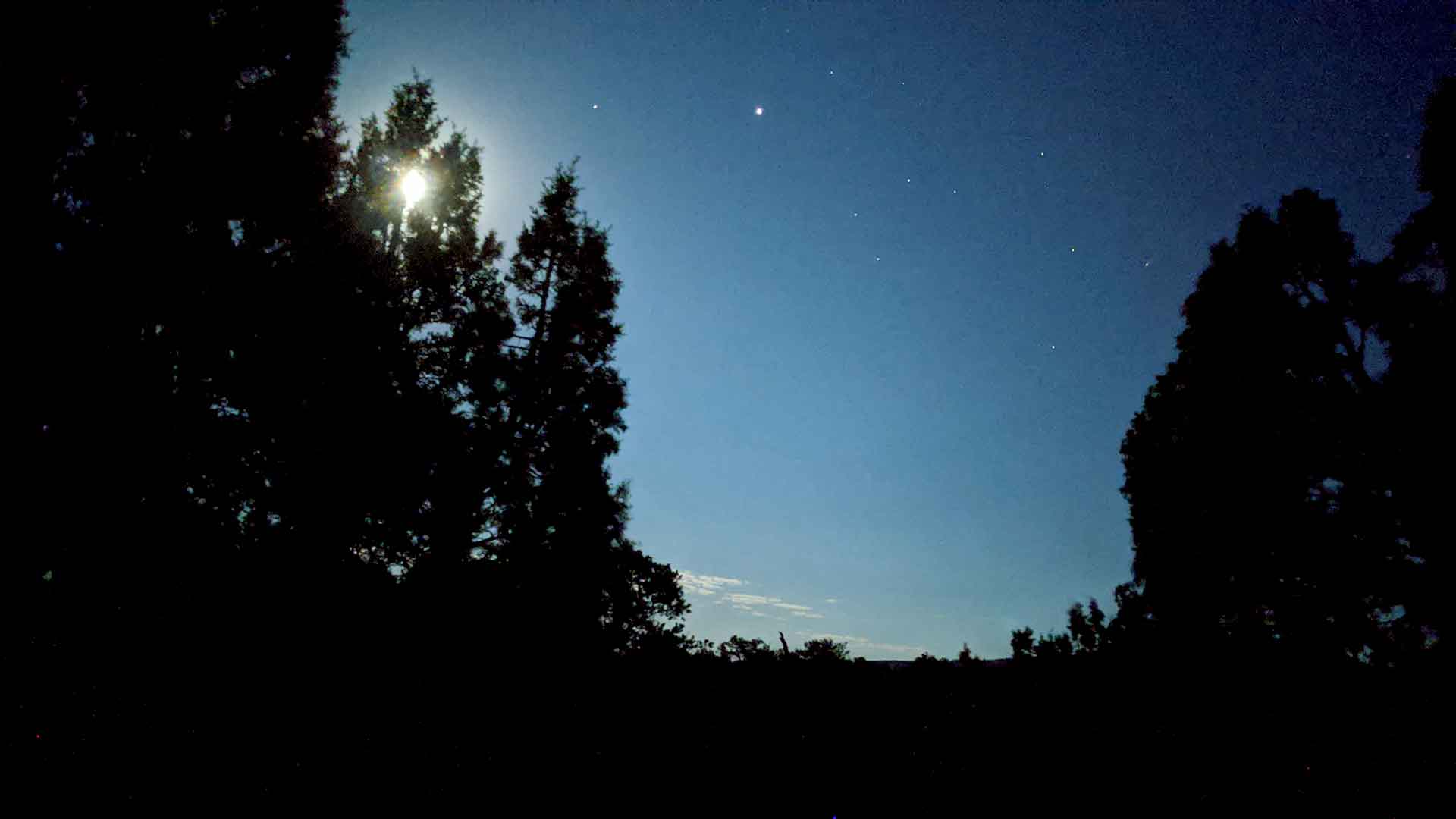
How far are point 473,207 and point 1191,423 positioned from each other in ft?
69.0

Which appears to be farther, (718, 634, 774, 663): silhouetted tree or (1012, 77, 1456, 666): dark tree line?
(1012, 77, 1456, 666): dark tree line

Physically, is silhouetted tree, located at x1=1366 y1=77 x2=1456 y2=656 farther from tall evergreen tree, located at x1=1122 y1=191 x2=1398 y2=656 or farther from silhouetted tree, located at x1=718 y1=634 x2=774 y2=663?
silhouetted tree, located at x1=718 y1=634 x2=774 y2=663

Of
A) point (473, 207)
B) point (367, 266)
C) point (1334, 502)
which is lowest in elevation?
point (1334, 502)

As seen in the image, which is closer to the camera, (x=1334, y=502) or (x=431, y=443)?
(x=1334, y=502)

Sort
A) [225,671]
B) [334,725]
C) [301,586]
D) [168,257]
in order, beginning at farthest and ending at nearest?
[301,586] → [168,257] → [225,671] → [334,725]

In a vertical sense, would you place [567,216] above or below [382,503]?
above

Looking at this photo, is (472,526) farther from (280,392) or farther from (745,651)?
(745,651)

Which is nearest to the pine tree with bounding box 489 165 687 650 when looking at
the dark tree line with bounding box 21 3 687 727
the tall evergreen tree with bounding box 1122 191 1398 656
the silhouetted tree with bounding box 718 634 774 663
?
the dark tree line with bounding box 21 3 687 727

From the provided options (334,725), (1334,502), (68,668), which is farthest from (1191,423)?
(68,668)

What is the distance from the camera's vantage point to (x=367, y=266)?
43.4ft

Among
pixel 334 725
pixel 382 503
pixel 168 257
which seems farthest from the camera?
pixel 382 503

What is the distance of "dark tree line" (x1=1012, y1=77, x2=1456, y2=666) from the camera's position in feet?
34.3

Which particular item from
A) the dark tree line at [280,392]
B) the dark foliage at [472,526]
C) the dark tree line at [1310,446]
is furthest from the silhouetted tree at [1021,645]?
the dark tree line at [1310,446]

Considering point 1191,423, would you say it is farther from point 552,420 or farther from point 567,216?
point 567,216
